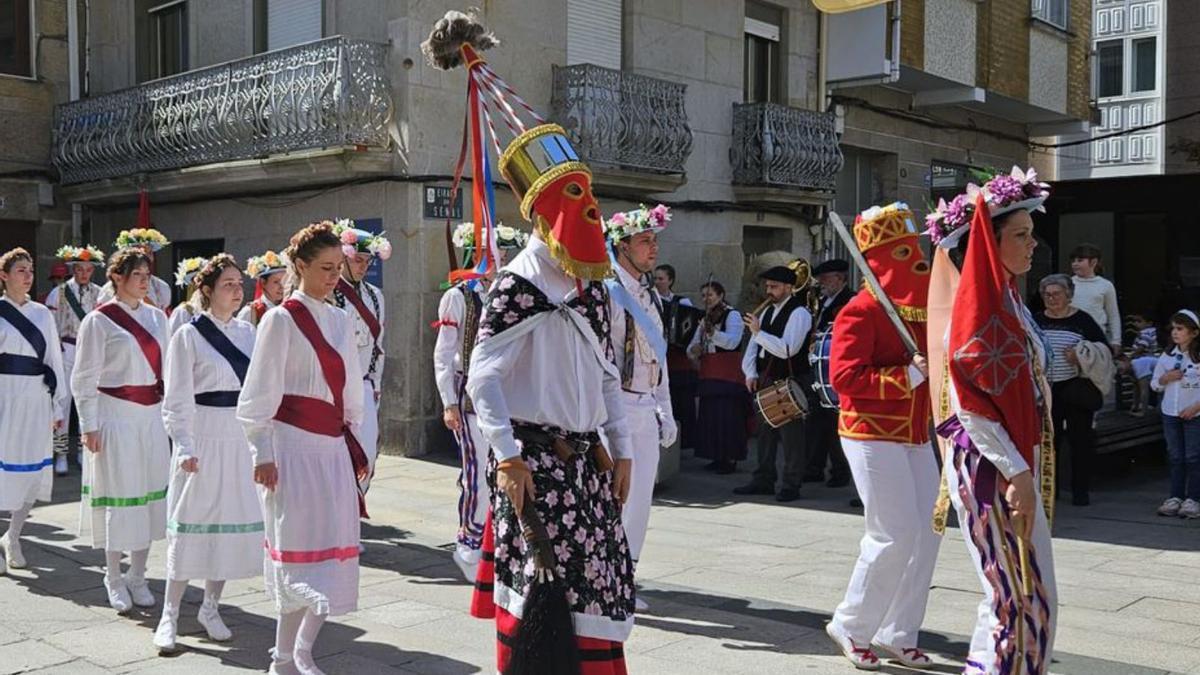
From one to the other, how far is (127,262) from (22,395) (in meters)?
1.98

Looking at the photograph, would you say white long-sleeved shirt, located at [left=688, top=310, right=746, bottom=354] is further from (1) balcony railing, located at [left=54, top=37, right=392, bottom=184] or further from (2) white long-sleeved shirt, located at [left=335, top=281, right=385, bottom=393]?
(2) white long-sleeved shirt, located at [left=335, top=281, right=385, bottom=393]

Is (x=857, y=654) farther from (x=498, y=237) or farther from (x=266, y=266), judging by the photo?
(x=266, y=266)

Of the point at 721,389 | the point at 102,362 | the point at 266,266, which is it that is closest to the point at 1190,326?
the point at 721,389

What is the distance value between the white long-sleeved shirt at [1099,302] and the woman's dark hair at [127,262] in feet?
25.2

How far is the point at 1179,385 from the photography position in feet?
32.8

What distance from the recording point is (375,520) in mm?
9820

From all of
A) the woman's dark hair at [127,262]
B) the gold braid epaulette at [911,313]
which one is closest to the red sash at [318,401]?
the woman's dark hair at [127,262]

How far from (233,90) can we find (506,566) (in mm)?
11510

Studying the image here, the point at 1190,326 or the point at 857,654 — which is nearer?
the point at 857,654

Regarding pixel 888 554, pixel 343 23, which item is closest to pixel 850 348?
pixel 888 554

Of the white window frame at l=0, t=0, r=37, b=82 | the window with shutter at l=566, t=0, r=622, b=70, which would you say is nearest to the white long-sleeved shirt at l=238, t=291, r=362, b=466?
the window with shutter at l=566, t=0, r=622, b=70

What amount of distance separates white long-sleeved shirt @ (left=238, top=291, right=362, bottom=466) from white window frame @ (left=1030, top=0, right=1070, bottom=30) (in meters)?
19.3

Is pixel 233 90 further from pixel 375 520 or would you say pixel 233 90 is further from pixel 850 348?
pixel 850 348

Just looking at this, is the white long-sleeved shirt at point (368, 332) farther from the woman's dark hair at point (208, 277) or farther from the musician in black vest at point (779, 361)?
the musician in black vest at point (779, 361)
